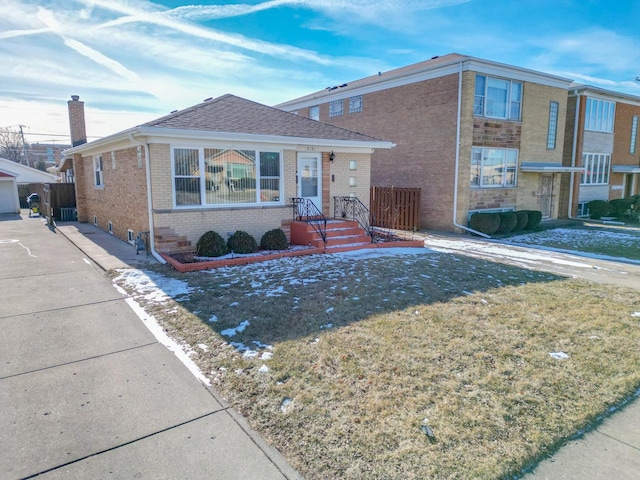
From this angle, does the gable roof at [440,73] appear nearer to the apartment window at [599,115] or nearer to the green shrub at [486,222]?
the apartment window at [599,115]

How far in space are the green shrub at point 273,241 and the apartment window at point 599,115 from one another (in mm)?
19049

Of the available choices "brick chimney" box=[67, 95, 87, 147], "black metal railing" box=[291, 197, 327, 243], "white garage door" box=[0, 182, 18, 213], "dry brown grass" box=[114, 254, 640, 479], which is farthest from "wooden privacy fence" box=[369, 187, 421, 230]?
"white garage door" box=[0, 182, 18, 213]

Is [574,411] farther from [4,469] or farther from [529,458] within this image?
[4,469]

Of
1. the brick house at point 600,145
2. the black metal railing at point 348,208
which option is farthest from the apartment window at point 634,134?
the black metal railing at point 348,208

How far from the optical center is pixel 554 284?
8.44 meters

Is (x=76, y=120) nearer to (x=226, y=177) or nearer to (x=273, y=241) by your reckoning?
(x=226, y=177)

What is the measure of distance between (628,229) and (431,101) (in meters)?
10.6

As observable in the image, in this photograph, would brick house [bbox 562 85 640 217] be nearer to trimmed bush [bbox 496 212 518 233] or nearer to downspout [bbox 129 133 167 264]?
trimmed bush [bbox 496 212 518 233]

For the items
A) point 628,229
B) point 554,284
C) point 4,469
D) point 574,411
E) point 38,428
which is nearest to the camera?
point 4,469

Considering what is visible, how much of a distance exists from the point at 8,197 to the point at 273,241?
2127 cm

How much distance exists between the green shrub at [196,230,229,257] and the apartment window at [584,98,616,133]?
2079 centimetres

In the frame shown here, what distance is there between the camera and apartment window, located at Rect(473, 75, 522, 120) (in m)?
16.1

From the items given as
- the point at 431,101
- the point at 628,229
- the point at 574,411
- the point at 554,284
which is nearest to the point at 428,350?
the point at 574,411

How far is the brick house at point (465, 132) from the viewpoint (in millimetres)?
15961
